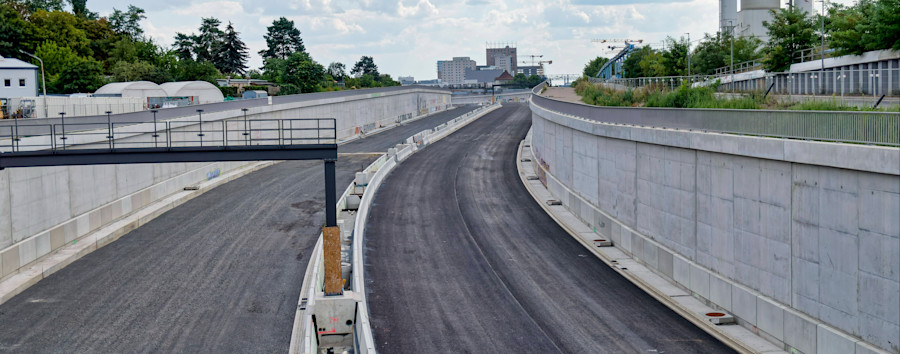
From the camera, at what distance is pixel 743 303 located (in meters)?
21.5

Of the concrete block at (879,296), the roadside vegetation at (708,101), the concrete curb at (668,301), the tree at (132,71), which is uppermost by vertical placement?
the tree at (132,71)

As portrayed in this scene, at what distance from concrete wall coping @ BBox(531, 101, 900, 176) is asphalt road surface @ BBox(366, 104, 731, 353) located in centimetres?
524

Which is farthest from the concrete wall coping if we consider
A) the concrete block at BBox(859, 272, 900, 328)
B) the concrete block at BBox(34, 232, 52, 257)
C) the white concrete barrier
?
the concrete block at BBox(34, 232, 52, 257)

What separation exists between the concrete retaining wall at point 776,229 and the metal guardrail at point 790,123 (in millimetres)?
556

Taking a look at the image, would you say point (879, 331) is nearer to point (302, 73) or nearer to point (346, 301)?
point (346, 301)

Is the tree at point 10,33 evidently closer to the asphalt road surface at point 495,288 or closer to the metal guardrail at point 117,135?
the metal guardrail at point 117,135

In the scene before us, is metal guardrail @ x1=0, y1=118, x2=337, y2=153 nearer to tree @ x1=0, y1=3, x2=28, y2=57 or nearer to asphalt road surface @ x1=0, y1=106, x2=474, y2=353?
asphalt road surface @ x1=0, y1=106, x2=474, y2=353

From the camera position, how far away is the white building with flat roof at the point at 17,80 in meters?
71.9

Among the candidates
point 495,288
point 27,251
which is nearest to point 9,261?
point 27,251

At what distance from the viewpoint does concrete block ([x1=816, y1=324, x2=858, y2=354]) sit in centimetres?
1691

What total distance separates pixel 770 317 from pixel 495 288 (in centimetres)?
967

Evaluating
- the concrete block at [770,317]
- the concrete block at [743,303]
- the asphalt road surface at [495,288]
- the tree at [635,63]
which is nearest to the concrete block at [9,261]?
the asphalt road surface at [495,288]

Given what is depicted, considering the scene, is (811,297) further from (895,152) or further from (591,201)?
(591,201)

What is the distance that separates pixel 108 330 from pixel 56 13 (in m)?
99.0
